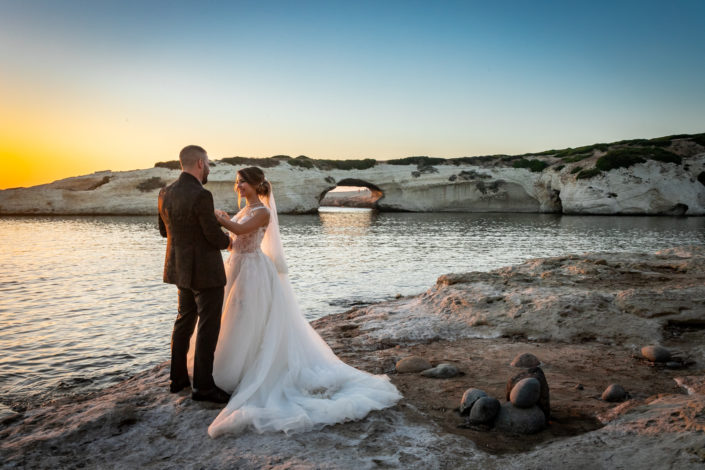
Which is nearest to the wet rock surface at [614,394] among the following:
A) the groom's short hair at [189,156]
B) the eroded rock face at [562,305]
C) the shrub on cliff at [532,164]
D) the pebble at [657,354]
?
the pebble at [657,354]

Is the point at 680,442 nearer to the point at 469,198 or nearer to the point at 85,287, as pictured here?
the point at 85,287

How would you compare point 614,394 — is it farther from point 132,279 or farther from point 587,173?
point 587,173

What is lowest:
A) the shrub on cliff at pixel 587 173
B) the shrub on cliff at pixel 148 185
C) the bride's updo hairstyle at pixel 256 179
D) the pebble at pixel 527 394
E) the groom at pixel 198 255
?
the pebble at pixel 527 394

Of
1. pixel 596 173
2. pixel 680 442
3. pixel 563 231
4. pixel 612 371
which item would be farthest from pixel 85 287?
pixel 596 173

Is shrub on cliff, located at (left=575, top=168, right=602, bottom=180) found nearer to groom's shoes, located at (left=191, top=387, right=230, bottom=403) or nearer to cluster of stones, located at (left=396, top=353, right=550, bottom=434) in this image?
cluster of stones, located at (left=396, top=353, right=550, bottom=434)

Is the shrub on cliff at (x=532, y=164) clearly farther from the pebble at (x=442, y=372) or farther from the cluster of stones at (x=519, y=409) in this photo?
the cluster of stones at (x=519, y=409)

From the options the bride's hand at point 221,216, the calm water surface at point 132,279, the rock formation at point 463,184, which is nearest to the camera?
the bride's hand at point 221,216

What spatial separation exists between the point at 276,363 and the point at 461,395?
194 centimetres

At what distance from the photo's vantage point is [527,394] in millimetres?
4047

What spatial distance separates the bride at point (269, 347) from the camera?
14.2ft

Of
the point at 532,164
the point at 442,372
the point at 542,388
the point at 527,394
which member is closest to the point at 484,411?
the point at 527,394

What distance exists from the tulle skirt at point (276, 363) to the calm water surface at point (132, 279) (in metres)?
2.60

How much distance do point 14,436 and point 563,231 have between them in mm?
29774

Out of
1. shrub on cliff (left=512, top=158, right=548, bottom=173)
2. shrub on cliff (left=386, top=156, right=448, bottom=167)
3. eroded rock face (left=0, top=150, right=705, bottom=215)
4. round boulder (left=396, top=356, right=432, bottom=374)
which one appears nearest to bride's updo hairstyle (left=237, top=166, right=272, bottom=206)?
round boulder (left=396, top=356, right=432, bottom=374)
